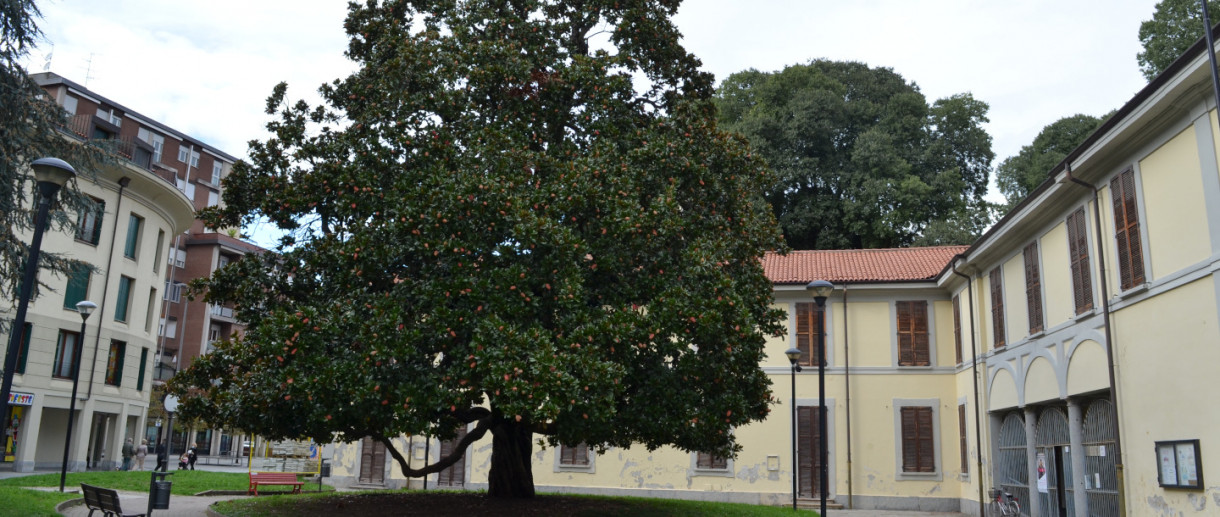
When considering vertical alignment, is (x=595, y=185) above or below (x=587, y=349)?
above

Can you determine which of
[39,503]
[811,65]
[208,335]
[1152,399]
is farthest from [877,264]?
[208,335]

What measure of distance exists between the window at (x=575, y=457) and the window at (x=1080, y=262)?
14818mm

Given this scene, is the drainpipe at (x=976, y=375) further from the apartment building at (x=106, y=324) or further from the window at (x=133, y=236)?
the window at (x=133, y=236)

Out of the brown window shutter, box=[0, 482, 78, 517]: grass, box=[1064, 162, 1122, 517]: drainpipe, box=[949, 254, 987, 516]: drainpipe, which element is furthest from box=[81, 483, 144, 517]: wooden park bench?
the brown window shutter

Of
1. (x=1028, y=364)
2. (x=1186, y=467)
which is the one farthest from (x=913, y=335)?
(x=1186, y=467)

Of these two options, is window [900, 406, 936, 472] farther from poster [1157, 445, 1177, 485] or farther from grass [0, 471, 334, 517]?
grass [0, 471, 334, 517]

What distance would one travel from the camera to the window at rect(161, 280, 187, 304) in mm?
51062

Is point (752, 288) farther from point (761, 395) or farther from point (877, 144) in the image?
point (877, 144)

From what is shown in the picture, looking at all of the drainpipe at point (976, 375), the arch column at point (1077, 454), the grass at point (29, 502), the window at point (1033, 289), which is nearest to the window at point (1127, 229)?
the arch column at point (1077, 454)

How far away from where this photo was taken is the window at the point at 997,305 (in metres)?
20.3

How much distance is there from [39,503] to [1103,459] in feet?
56.0

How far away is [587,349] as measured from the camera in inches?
457

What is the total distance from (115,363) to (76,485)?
12738mm

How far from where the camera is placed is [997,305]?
67.8 feet
